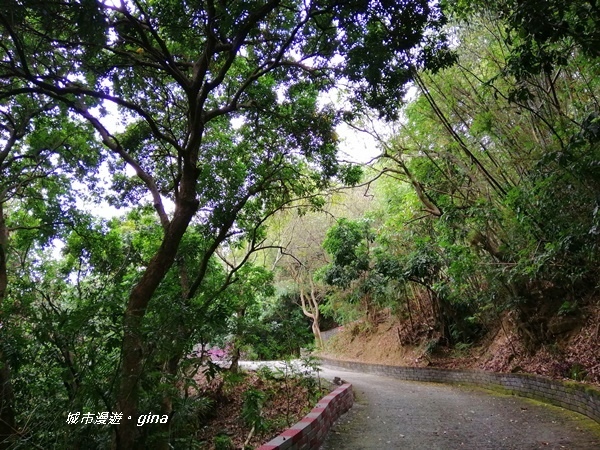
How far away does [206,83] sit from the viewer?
5.21 metres

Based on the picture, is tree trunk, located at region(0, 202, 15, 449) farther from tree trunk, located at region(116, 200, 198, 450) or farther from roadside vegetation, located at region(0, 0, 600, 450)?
tree trunk, located at region(116, 200, 198, 450)

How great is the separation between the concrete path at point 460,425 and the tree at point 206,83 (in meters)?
3.13

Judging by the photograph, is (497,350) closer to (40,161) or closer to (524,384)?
(524,384)

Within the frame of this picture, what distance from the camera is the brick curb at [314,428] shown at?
153 inches

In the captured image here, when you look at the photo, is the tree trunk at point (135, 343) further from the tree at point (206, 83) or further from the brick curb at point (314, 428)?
the brick curb at point (314, 428)

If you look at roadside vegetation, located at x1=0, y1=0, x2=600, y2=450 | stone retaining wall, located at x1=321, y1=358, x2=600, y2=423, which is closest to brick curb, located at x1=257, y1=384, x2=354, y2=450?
roadside vegetation, located at x1=0, y1=0, x2=600, y2=450

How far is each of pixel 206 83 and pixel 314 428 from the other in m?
4.41

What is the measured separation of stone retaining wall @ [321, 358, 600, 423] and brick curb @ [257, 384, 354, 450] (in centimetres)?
354

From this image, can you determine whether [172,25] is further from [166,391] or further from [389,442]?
[389,442]

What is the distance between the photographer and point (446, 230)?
32.0 feet

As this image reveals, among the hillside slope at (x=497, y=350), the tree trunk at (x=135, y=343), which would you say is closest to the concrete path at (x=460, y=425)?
the hillside slope at (x=497, y=350)

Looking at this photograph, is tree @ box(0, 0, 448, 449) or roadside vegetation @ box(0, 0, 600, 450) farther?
tree @ box(0, 0, 448, 449)

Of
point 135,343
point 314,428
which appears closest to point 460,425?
point 314,428

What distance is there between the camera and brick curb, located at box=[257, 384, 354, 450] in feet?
12.7
